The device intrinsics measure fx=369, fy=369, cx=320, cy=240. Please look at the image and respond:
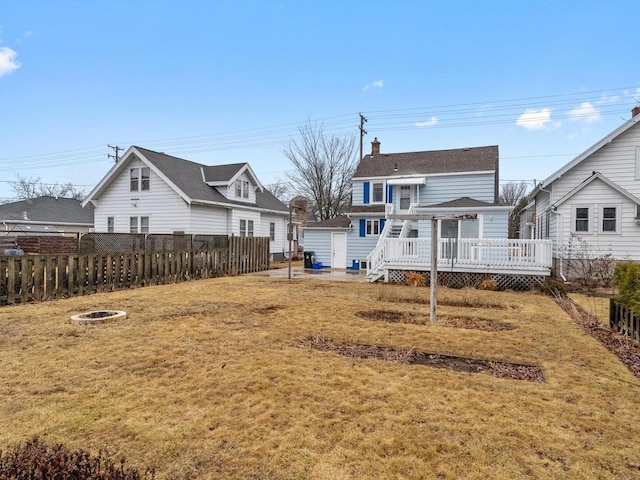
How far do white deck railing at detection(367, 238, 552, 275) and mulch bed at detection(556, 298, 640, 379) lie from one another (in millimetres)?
3660

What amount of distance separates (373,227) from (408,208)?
7.17ft

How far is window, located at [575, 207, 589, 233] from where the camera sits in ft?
47.8

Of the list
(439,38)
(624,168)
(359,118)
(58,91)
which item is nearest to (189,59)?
(58,91)

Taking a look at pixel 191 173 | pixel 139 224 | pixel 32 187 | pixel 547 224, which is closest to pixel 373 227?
pixel 547 224

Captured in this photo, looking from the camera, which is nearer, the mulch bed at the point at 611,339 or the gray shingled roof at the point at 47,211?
the mulch bed at the point at 611,339

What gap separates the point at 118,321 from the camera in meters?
7.20

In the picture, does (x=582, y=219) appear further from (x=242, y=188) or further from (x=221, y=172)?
(x=221, y=172)

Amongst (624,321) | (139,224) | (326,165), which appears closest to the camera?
(624,321)

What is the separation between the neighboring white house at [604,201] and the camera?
14.0 m

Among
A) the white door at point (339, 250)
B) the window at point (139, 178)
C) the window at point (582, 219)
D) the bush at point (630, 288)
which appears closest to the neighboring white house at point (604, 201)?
the window at point (582, 219)

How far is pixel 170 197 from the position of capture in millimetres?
19453

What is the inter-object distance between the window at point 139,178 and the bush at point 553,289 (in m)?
19.0

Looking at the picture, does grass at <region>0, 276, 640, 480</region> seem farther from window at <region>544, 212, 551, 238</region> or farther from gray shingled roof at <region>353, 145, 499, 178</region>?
gray shingled roof at <region>353, 145, 499, 178</region>

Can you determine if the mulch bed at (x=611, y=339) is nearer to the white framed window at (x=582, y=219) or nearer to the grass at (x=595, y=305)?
the grass at (x=595, y=305)
